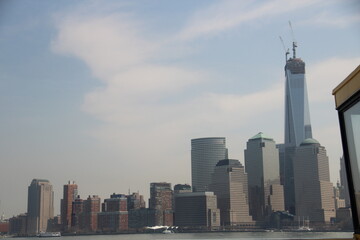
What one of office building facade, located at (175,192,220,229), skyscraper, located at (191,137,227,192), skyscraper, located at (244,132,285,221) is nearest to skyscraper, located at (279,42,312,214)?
skyscraper, located at (244,132,285,221)

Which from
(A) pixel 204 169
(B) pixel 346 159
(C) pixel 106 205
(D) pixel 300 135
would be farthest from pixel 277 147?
(B) pixel 346 159

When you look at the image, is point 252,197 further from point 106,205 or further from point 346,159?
point 346,159

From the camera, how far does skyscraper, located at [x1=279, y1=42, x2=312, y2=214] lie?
317ft

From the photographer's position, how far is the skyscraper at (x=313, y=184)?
7944 centimetres

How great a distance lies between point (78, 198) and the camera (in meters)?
85.9

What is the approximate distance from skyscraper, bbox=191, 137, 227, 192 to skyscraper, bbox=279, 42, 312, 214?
11.2 m

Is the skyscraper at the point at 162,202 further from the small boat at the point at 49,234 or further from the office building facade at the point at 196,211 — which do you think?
the small boat at the point at 49,234

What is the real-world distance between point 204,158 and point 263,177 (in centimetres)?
1308

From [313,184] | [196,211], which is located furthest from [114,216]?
[313,184]

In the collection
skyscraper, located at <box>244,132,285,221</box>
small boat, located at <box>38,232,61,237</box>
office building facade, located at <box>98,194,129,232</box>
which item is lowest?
small boat, located at <box>38,232,61,237</box>

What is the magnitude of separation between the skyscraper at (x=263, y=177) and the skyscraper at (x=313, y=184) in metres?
3.68

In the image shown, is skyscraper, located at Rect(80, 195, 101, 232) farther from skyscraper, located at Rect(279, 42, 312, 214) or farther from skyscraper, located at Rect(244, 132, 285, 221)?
skyscraper, located at Rect(279, 42, 312, 214)

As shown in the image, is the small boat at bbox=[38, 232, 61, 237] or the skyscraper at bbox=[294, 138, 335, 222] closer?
the small boat at bbox=[38, 232, 61, 237]

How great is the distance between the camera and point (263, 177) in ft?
297
